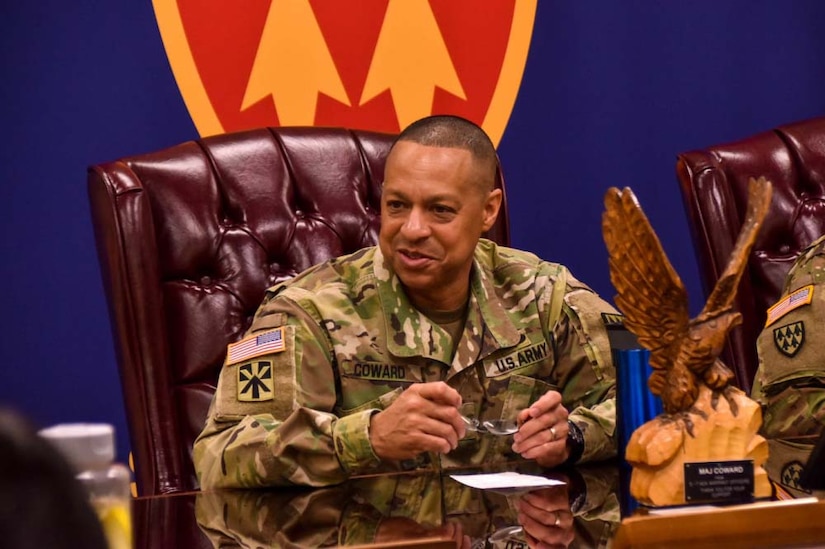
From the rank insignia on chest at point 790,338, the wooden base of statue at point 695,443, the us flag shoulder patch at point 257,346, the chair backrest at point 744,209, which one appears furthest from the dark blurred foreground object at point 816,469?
the chair backrest at point 744,209

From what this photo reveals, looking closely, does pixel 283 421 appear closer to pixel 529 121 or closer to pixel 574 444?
pixel 574 444

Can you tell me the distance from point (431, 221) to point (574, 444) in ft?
1.70

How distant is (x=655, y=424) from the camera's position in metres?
1.34

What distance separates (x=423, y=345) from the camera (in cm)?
212

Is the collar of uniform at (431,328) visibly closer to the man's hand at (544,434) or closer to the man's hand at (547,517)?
the man's hand at (544,434)

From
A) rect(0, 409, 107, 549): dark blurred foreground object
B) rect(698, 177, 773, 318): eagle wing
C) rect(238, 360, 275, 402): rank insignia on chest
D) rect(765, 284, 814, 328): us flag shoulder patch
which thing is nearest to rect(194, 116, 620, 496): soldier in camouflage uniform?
rect(238, 360, 275, 402): rank insignia on chest

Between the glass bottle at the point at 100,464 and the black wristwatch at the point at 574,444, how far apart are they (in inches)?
39.0

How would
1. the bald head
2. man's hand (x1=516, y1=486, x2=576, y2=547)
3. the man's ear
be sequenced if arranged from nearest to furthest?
man's hand (x1=516, y1=486, x2=576, y2=547) → the bald head → the man's ear

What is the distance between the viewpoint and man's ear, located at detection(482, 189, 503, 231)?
237 cm

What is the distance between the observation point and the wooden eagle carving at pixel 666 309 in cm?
130

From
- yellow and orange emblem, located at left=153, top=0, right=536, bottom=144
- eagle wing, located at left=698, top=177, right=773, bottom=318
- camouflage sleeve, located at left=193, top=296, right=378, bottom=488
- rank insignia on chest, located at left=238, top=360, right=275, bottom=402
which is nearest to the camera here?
eagle wing, located at left=698, top=177, right=773, bottom=318

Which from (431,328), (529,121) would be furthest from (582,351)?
(529,121)

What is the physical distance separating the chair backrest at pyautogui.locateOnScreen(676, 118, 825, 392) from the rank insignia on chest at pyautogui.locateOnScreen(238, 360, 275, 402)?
104 cm

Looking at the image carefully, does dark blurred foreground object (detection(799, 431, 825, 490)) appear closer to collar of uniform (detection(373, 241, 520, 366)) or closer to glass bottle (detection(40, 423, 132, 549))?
glass bottle (detection(40, 423, 132, 549))
